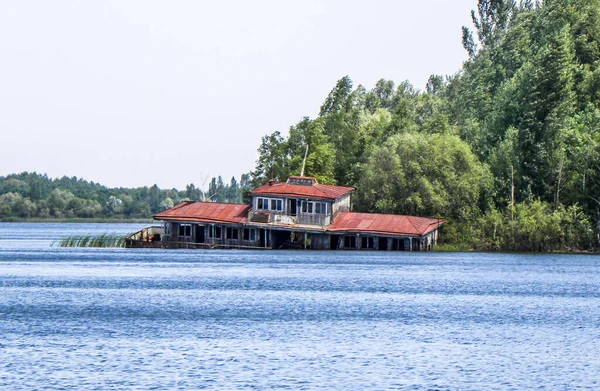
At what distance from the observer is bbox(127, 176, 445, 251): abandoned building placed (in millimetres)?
107625

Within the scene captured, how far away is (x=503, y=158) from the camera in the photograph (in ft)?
375

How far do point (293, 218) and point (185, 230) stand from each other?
13894mm

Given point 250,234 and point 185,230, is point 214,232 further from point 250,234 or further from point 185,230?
point 250,234

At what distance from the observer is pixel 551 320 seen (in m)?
53.1

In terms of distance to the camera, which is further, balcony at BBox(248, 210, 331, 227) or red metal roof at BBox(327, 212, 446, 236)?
balcony at BBox(248, 210, 331, 227)

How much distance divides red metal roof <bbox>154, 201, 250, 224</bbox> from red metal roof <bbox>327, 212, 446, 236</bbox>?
10624 millimetres

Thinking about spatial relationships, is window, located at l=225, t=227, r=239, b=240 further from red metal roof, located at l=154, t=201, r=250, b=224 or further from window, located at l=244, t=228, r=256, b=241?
red metal roof, located at l=154, t=201, r=250, b=224

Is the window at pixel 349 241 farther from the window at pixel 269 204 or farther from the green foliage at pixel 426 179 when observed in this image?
the window at pixel 269 204

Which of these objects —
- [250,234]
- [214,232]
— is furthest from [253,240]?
[214,232]

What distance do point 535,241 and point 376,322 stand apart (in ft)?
186

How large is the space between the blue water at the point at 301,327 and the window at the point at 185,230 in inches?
987

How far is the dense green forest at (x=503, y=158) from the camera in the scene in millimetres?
105375

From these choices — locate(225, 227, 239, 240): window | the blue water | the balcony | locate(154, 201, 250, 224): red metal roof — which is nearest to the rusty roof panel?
the balcony

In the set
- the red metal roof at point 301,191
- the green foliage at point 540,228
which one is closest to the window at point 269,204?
the red metal roof at point 301,191
